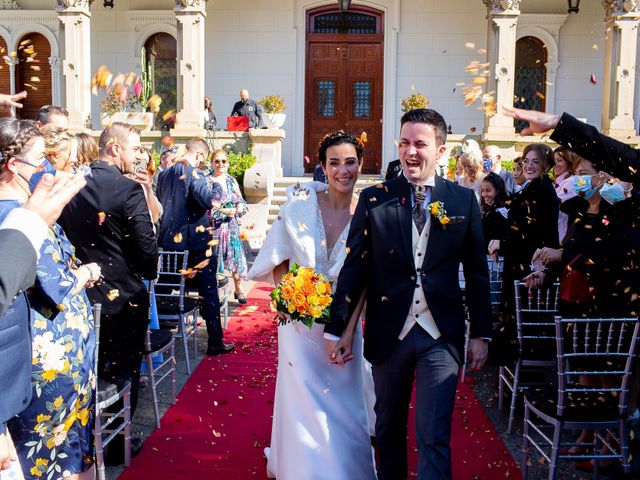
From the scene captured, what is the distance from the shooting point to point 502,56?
16484 millimetres

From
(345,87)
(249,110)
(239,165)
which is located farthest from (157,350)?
(345,87)

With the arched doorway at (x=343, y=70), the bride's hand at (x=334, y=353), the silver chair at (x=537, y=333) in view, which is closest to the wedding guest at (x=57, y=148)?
the bride's hand at (x=334, y=353)

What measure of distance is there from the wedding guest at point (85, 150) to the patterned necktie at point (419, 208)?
3.09 meters

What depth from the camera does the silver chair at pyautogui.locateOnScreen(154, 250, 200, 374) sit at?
6.80 metres

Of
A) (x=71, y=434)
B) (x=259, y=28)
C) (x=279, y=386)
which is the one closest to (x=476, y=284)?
(x=279, y=386)

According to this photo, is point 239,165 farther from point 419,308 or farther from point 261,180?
point 419,308

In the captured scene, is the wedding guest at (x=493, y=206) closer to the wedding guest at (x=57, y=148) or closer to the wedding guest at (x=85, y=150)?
the wedding guest at (x=85, y=150)

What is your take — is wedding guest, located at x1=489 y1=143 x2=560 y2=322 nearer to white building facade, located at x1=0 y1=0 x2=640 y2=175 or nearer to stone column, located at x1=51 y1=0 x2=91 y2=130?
stone column, located at x1=51 y1=0 x2=91 y2=130

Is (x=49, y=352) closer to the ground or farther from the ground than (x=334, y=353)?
farther from the ground

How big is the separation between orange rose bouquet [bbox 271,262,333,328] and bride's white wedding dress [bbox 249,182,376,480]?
377 millimetres

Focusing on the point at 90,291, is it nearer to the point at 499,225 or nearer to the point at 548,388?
the point at 548,388

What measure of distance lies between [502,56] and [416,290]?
14184mm

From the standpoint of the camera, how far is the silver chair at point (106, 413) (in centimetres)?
396

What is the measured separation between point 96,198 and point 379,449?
2410 mm
